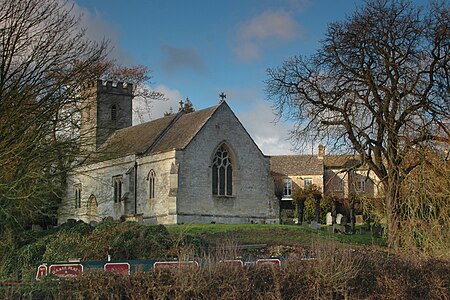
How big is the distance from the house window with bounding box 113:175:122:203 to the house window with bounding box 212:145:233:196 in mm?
7811

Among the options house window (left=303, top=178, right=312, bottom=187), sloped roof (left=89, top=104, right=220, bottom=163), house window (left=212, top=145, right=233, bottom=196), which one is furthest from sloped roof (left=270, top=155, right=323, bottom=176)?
house window (left=212, top=145, right=233, bottom=196)

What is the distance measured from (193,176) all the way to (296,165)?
96.0 ft

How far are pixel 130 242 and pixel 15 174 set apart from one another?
13.0 ft

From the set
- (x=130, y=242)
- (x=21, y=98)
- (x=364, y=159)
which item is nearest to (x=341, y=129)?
(x=364, y=159)

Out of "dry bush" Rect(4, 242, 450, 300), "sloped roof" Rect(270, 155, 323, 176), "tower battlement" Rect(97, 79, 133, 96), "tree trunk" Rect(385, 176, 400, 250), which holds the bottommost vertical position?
"dry bush" Rect(4, 242, 450, 300)

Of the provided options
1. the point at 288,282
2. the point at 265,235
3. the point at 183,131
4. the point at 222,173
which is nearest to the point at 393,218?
the point at 265,235

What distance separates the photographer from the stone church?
42.4m

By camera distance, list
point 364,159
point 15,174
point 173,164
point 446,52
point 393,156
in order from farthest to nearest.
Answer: point 173,164, point 364,159, point 446,52, point 393,156, point 15,174

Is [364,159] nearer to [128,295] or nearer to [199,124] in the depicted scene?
[199,124]

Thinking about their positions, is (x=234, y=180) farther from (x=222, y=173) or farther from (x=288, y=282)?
(x=288, y=282)

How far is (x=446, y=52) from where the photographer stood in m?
27.4

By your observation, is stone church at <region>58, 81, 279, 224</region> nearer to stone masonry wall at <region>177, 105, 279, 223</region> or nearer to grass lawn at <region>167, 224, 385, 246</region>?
stone masonry wall at <region>177, 105, 279, 223</region>

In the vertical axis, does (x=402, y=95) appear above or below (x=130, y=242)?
above

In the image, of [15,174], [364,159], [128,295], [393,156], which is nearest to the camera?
[128,295]
